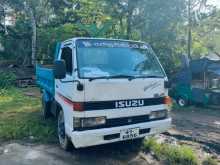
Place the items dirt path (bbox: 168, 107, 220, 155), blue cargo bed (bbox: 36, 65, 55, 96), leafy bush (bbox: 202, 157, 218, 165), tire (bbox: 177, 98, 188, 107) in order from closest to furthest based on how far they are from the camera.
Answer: leafy bush (bbox: 202, 157, 218, 165), dirt path (bbox: 168, 107, 220, 155), blue cargo bed (bbox: 36, 65, 55, 96), tire (bbox: 177, 98, 188, 107)

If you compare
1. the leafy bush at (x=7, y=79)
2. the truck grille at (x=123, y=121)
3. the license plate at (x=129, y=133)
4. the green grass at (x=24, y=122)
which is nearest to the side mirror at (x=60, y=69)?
the truck grille at (x=123, y=121)

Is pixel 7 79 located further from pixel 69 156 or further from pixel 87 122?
pixel 87 122

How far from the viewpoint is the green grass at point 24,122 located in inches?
275

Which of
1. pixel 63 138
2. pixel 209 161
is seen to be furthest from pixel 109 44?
pixel 209 161

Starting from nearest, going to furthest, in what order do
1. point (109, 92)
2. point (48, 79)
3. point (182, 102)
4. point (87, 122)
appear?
1. point (87, 122)
2. point (109, 92)
3. point (48, 79)
4. point (182, 102)

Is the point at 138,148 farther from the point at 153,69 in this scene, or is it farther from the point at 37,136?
the point at 37,136

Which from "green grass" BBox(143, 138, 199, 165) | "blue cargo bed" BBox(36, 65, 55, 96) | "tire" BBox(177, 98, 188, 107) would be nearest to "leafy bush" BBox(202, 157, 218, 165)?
A: "green grass" BBox(143, 138, 199, 165)

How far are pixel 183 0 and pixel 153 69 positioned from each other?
9.34m

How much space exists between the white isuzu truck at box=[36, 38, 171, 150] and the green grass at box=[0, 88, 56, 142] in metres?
1.22

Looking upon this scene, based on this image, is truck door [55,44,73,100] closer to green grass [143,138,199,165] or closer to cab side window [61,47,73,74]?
cab side window [61,47,73,74]

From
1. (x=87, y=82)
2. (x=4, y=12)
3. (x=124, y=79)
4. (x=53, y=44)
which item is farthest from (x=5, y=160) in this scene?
(x=4, y=12)

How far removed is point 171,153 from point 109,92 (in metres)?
1.70

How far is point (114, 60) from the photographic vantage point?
5680 mm

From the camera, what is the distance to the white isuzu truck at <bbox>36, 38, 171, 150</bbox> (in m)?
4.91
